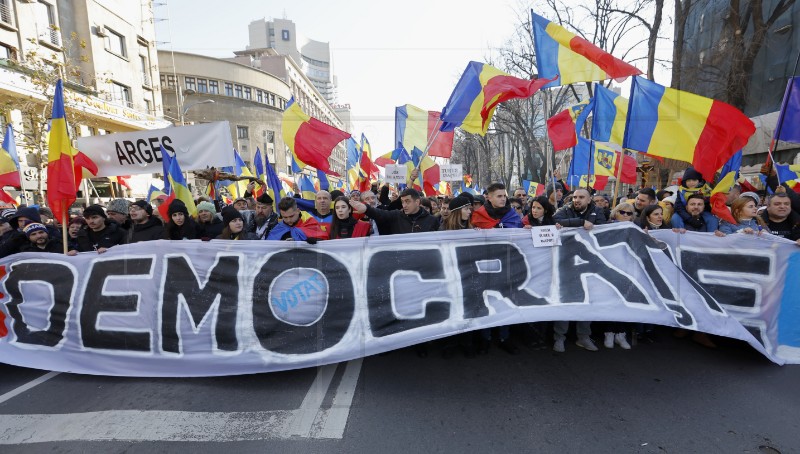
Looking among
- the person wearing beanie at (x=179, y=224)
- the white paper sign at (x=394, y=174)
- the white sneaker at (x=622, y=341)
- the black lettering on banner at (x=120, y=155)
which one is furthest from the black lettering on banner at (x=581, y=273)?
the white paper sign at (x=394, y=174)

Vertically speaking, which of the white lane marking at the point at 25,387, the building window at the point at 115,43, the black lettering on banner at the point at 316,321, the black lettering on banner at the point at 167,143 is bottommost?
the white lane marking at the point at 25,387

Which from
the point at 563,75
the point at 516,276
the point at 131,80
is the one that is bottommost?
the point at 516,276

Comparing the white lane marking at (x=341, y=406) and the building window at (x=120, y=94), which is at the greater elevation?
the building window at (x=120, y=94)

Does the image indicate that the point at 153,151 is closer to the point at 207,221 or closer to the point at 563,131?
the point at 207,221

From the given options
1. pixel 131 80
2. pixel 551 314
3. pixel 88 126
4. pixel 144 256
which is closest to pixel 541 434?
pixel 551 314

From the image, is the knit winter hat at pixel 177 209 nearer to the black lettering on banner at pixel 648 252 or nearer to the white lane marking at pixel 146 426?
the white lane marking at pixel 146 426

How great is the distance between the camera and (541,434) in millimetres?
2580

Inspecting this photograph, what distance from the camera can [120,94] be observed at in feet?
95.4

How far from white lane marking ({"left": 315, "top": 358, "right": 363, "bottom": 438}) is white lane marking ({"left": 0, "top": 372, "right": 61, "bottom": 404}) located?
8.96 ft

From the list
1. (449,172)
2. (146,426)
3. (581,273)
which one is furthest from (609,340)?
(449,172)

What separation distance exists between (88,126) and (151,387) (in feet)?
92.1

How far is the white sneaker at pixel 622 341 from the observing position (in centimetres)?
385

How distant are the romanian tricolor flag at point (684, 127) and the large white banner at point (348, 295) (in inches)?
55.8

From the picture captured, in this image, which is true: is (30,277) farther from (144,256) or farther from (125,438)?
(125,438)
